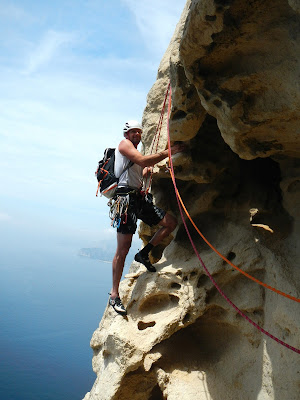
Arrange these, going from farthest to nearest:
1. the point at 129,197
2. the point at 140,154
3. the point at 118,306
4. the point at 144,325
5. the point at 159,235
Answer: the point at 159,235 < the point at 118,306 < the point at 144,325 < the point at 129,197 < the point at 140,154

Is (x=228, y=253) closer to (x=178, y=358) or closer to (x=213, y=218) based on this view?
(x=213, y=218)

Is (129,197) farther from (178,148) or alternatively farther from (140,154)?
(178,148)

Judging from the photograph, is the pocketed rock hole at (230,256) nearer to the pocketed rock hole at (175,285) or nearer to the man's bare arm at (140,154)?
the pocketed rock hole at (175,285)

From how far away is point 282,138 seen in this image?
3955 mm

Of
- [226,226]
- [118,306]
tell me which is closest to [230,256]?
[226,226]

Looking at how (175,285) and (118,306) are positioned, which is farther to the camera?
(118,306)

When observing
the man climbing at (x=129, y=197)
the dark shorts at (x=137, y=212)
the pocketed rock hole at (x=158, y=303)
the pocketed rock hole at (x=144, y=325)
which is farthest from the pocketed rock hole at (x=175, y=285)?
the dark shorts at (x=137, y=212)

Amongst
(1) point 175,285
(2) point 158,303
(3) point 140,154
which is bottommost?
(2) point 158,303

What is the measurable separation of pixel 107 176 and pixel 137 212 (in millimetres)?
668

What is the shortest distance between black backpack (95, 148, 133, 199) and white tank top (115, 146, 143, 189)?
4.7 inches

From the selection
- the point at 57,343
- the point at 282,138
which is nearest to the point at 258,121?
the point at 282,138

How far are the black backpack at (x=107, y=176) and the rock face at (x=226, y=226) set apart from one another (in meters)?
0.83

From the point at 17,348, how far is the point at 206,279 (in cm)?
3870

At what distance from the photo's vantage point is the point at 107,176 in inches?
215
